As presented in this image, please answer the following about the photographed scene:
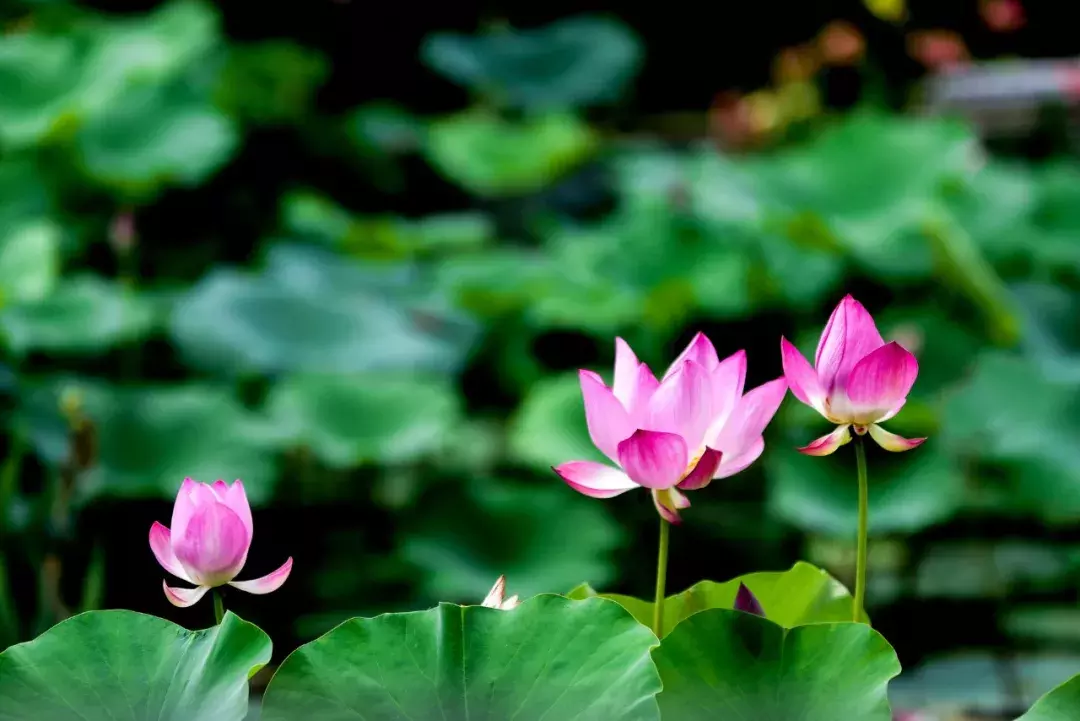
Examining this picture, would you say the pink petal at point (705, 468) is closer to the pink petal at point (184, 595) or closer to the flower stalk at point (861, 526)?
the flower stalk at point (861, 526)

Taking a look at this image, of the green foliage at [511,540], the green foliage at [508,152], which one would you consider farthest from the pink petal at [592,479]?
the green foliage at [508,152]

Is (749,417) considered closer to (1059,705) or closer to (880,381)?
(880,381)

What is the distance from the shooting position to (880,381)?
0.52 meters

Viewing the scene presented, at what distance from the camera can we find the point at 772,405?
0.52m

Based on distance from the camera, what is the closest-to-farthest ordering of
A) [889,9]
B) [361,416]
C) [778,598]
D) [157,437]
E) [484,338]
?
[778,598] < [157,437] < [361,416] < [484,338] < [889,9]

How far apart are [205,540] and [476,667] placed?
0.13 m

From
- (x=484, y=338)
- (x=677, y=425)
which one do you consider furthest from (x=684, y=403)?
(x=484, y=338)

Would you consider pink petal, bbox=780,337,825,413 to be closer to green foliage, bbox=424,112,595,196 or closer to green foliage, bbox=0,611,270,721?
green foliage, bbox=0,611,270,721

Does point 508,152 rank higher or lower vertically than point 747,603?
lower

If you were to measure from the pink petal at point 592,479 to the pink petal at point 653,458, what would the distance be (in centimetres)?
1

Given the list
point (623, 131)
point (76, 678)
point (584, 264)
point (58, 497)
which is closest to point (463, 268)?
point (584, 264)

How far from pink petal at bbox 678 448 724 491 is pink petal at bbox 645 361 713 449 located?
0.02 meters

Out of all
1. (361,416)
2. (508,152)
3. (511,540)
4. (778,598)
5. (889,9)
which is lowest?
(511,540)

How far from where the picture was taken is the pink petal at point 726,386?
1.74 feet
